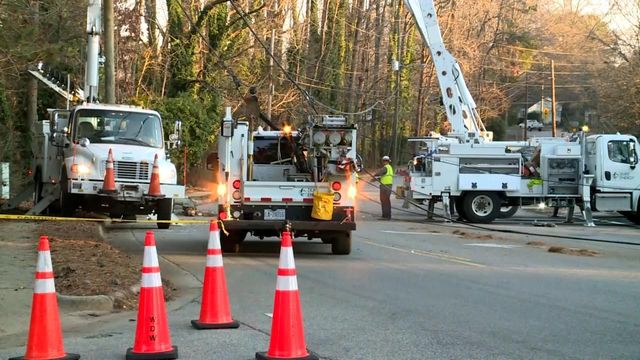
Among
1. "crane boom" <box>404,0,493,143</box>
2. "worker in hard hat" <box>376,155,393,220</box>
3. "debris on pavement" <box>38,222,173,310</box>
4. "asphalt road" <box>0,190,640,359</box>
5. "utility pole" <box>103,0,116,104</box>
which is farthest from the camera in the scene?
"crane boom" <box>404,0,493,143</box>

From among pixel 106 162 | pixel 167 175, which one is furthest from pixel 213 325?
pixel 167 175

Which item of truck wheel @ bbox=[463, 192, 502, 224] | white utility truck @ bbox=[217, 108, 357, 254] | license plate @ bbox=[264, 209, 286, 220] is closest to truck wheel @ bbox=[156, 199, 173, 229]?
white utility truck @ bbox=[217, 108, 357, 254]

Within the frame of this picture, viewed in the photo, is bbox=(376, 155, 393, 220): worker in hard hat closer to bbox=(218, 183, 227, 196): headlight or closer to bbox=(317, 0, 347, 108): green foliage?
bbox=(218, 183, 227, 196): headlight

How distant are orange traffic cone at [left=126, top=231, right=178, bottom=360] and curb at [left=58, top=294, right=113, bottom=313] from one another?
7.56 feet

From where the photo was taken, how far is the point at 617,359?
6141mm

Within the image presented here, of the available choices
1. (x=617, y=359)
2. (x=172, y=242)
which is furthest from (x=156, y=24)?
(x=617, y=359)

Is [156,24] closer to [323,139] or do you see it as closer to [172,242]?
[172,242]

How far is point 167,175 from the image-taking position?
1614 centimetres

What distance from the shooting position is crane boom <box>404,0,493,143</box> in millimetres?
24312

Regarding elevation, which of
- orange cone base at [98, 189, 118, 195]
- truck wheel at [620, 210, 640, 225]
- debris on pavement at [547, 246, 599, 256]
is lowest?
debris on pavement at [547, 246, 599, 256]

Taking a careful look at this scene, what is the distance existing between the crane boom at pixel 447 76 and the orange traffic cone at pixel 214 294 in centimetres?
1825

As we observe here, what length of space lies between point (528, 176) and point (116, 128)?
1277 centimetres

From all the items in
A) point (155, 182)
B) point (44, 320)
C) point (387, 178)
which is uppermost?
point (387, 178)

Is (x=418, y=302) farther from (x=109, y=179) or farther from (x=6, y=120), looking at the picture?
(x=6, y=120)
